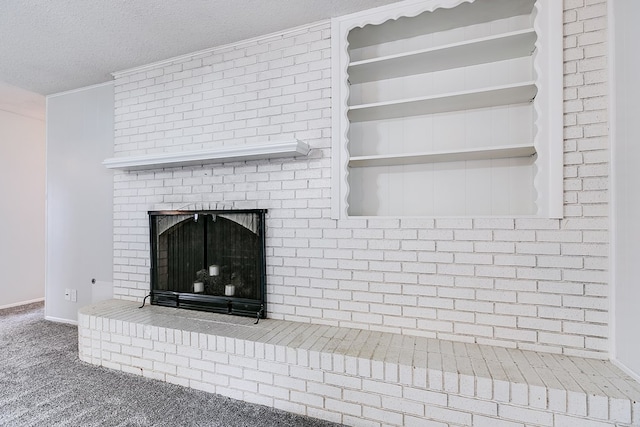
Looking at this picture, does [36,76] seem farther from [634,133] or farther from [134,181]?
[634,133]

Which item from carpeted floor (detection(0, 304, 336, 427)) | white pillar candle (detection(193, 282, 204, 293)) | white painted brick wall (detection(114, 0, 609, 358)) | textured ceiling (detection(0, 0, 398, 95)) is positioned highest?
textured ceiling (detection(0, 0, 398, 95))

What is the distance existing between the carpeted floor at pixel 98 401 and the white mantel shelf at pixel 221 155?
1.60 meters

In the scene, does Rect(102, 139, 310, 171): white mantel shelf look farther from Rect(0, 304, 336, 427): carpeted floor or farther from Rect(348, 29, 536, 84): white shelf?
Rect(0, 304, 336, 427): carpeted floor

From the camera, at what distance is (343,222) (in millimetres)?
2273

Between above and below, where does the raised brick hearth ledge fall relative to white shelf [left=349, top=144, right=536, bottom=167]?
below

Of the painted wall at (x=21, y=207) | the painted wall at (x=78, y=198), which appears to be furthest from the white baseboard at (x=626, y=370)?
the painted wall at (x=21, y=207)

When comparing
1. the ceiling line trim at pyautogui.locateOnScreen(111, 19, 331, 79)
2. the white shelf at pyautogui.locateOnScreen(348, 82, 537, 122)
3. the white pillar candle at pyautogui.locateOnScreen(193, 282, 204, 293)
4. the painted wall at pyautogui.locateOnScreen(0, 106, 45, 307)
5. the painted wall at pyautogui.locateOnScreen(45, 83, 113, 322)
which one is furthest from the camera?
the painted wall at pyautogui.locateOnScreen(0, 106, 45, 307)

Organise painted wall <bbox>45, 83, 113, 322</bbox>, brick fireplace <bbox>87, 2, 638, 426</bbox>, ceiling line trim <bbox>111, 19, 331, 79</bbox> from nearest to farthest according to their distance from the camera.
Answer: brick fireplace <bbox>87, 2, 638, 426</bbox>, ceiling line trim <bbox>111, 19, 331, 79</bbox>, painted wall <bbox>45, 83, 113, 322</bbox>

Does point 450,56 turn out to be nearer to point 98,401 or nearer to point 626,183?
point 626,183

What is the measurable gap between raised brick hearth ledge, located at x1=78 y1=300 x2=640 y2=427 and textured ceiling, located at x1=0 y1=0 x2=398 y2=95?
6.98 ft

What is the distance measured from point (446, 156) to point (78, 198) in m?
3.59

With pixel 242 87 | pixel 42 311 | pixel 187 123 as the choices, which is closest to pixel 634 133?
pixel 242 87

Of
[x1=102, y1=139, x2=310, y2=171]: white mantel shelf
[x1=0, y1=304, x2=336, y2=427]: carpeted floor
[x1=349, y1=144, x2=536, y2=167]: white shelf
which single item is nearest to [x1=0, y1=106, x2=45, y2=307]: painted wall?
[x1=0, y1=304, x2=336, y2=427]: carpeted floor

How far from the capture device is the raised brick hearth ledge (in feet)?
4.96
